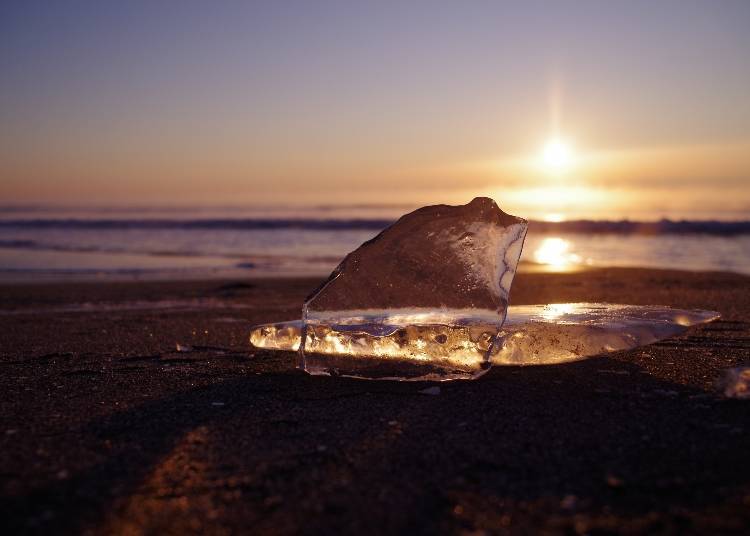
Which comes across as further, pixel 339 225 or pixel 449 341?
pixel 339 225

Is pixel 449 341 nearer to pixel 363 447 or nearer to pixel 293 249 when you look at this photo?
pixel 363 447

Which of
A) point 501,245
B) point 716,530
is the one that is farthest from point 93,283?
point 716,530

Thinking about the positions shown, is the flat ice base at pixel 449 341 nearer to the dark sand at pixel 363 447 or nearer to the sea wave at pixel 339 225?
the dark sand at pixel 363 447

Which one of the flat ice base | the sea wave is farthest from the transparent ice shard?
the sea wave

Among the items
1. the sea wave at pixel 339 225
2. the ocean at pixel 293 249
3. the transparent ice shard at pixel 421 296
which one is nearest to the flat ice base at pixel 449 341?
the transparent ice shard at pixel 421 296

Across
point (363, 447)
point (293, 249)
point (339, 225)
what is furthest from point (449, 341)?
point (339, 225)

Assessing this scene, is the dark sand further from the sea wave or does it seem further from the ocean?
the sea wave
